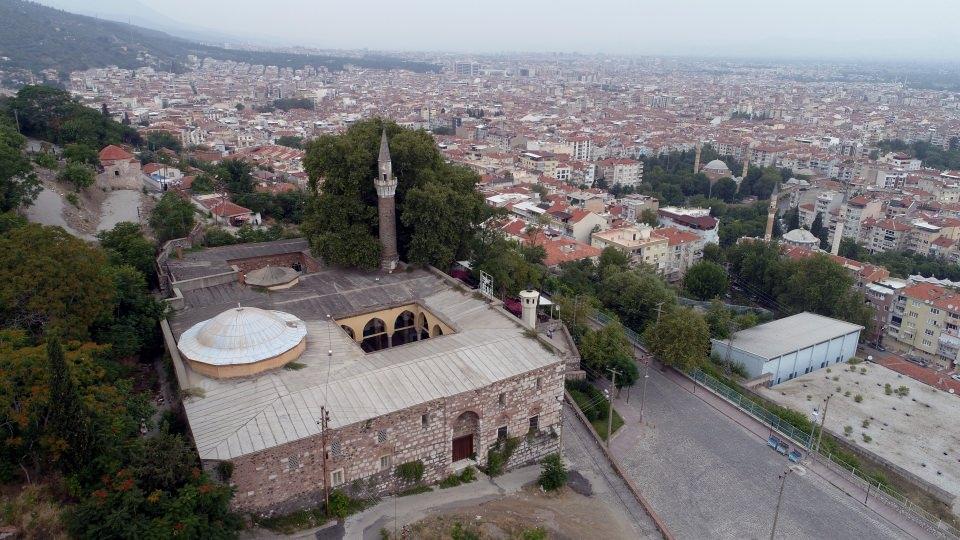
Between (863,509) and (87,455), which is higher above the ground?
(87,455)

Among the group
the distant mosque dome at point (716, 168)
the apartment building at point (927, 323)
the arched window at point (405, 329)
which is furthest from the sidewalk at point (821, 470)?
the distant mosque dome at point (716, 168)

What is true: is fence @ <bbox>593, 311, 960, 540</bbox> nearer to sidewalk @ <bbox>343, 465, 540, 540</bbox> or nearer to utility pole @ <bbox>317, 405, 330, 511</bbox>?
sidewalk @ <bbox>343, 465, 540, 540</bbox>

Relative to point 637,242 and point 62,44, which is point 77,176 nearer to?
point 637,242

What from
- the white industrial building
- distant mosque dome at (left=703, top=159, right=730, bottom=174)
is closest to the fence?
the white industrial building

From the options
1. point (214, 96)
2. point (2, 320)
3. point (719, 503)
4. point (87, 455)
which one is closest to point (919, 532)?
point (719, 503)

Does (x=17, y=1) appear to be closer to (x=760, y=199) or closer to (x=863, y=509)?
(x=760, y=199)

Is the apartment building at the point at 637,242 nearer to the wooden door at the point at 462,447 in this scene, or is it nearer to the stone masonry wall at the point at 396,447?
the stone masonry wall at the point at 396,447

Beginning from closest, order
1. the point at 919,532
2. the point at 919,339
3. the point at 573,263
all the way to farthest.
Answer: the point at 919,532, the point at 573,263, the point at 919,339
